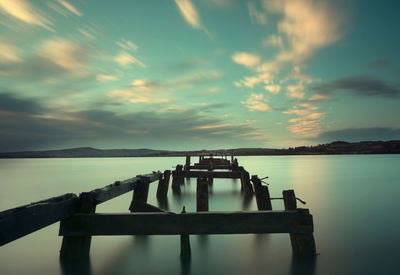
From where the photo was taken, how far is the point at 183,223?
14.6ft

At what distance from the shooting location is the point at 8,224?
331 cm

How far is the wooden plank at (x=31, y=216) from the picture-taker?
330 centimetres

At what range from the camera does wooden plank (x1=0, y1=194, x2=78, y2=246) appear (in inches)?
130

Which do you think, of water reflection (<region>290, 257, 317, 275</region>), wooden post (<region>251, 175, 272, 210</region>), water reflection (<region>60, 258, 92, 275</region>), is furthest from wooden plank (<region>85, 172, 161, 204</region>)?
water reflection (<region>290, 257, 317, 275</region>)

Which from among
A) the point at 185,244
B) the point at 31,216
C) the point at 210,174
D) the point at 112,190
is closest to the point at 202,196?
the point at 185,244

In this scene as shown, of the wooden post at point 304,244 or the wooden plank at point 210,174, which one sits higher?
the wooden plank at point 210,174

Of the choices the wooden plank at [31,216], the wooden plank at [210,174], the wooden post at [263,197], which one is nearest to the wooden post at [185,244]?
the wooden plank at [31,216]

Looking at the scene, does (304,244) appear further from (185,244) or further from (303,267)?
(185,244)

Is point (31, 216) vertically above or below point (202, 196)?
above

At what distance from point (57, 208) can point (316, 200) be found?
1426 centimetres

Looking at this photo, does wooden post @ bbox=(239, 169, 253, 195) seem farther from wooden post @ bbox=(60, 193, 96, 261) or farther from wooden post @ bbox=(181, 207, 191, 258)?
wooden post @ bbox=(60, 193, 96, 261)

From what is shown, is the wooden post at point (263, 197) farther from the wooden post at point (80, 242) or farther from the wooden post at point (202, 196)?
the wooden post at point (80, 242)

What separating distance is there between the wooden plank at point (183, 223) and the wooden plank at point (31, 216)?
34 cm

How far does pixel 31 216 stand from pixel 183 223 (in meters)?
2.25
